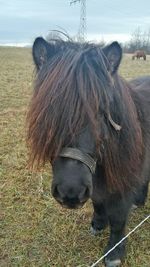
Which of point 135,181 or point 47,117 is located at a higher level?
point 47,117

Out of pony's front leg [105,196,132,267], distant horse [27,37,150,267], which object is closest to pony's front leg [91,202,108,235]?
pony's front leg [105,196,132,267]

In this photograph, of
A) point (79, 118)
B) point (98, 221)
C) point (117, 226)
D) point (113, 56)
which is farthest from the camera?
point (98, 221)

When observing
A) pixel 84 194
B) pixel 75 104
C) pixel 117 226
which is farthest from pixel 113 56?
pixel 117 226

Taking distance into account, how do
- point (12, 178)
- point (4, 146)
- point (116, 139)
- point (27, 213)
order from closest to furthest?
point (116, 139), point (27, 213), point (12, 178), point (4, 146)

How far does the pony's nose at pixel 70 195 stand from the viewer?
188cm

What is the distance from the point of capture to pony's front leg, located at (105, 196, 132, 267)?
267 cm

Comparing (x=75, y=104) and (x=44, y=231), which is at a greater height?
(x=75, y=104)

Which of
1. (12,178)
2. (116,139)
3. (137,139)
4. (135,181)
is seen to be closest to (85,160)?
(116,139)

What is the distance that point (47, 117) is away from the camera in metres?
1.89

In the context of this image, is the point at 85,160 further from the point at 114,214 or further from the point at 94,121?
the point at 114,214

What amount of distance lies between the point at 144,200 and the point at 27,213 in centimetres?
123

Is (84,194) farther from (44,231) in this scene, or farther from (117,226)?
(44,231)

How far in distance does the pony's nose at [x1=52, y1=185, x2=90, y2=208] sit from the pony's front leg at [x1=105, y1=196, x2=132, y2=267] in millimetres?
747

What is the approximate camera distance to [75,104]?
1856 mm
